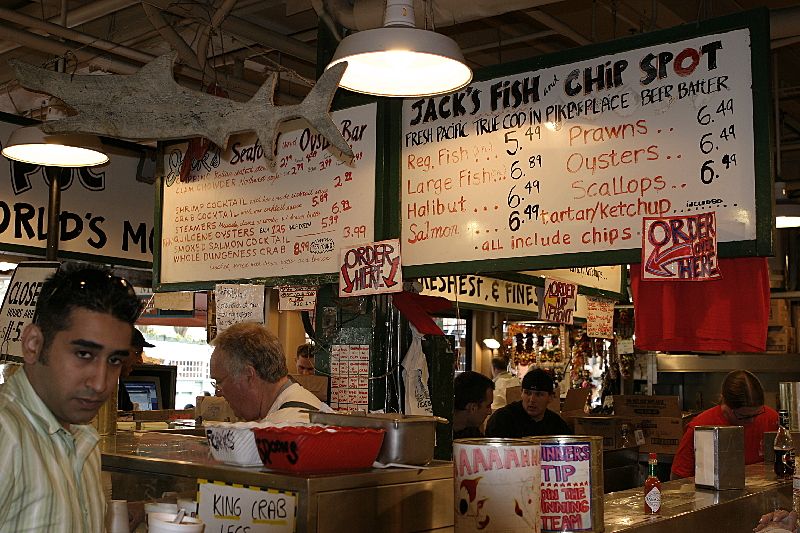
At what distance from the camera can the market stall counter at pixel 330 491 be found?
202cm

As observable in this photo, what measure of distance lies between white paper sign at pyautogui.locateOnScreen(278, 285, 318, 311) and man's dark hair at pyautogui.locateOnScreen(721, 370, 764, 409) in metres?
3.00

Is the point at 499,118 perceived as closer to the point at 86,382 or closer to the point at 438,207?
the point at 438,207

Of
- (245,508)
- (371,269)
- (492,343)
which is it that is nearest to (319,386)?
(371,269)

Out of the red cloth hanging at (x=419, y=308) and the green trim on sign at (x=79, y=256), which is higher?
the green trim on sign at (x=79, y=256)

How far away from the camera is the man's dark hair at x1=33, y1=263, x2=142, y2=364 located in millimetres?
1758

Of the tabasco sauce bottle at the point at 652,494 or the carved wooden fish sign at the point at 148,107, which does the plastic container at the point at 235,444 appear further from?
the tabasco sauce bottle at the point at 652,494

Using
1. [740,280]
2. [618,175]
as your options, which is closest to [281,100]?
[618,175]

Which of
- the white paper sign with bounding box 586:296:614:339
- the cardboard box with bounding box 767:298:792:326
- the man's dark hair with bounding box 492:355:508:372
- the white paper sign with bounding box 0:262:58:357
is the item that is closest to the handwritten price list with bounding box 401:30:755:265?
the white paper sign with bounding box 0:262:58:357

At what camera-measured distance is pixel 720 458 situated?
3625 mm

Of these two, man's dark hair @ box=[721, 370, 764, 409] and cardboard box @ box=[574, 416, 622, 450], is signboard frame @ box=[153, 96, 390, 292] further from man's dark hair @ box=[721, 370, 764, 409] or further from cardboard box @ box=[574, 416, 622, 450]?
cardboard box @ box=[574, 416, 622, 450]

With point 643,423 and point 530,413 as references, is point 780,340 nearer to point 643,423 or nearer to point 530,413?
point 643,423

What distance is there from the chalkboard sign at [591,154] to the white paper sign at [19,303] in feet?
7.71

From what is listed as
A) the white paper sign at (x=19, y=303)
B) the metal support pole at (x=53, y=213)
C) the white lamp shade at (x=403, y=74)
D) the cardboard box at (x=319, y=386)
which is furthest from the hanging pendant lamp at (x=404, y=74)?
the metal support pole at (x=53, y=213)

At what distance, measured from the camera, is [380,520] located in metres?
2.15
